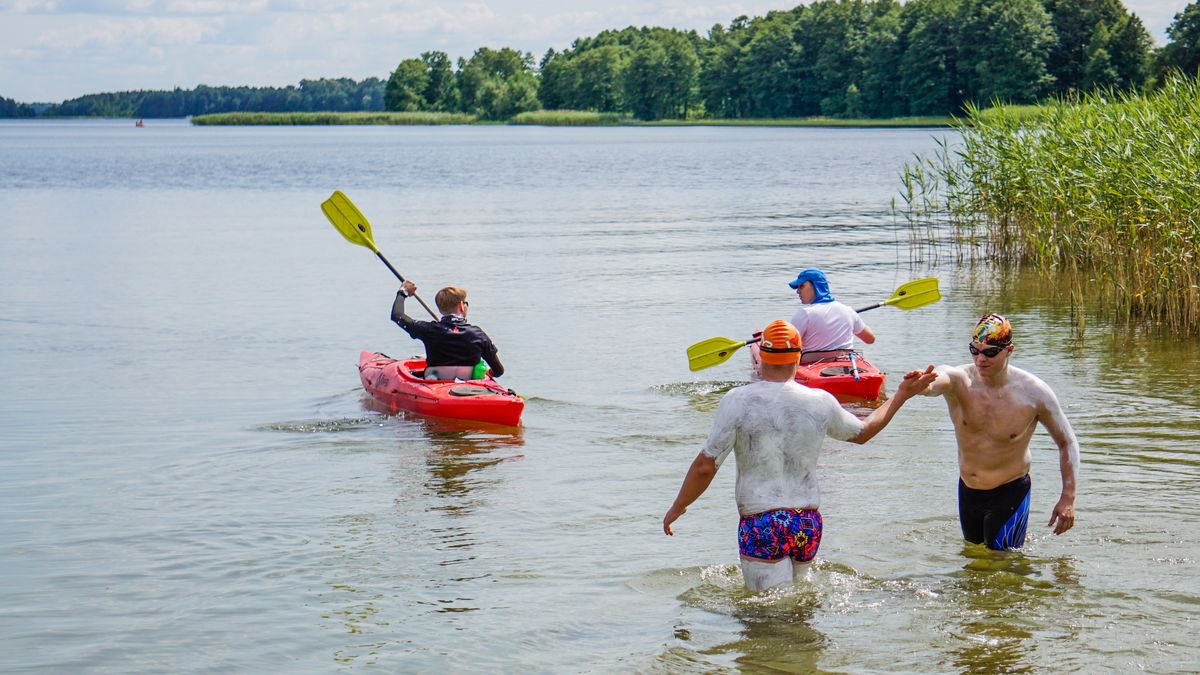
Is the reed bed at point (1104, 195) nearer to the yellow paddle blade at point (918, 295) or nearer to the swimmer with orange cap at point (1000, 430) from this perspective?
the yellow paddle blade at point (918, 295)

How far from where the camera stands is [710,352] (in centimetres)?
980

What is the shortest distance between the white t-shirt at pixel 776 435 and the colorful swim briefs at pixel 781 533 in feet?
0.13

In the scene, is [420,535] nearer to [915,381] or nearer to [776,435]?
[776,435]

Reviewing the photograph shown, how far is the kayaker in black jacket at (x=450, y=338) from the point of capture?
11.4 meters

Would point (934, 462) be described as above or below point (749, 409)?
below

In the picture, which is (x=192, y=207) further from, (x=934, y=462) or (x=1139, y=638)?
(x=1139, y=638)

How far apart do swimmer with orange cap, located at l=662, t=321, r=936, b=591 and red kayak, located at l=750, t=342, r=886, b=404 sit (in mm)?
5680

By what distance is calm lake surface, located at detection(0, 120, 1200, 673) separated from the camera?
6395 mm

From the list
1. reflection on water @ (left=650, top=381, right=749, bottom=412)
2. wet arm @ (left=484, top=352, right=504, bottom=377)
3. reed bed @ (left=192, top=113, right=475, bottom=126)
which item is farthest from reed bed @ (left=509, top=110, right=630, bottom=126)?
wet arm @ (left=484, top=352, right=504, bottom=377)

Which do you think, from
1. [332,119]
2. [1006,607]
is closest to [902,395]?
[1006,607]

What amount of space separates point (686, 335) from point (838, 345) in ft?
17.0

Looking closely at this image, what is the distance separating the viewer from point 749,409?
18.9ft

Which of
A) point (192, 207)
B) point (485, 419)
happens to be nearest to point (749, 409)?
point (485, 419)

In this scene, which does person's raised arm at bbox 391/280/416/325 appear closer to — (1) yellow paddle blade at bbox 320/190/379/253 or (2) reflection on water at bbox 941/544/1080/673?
(1) yellow paddle blade at bbox 320/190/379/253
